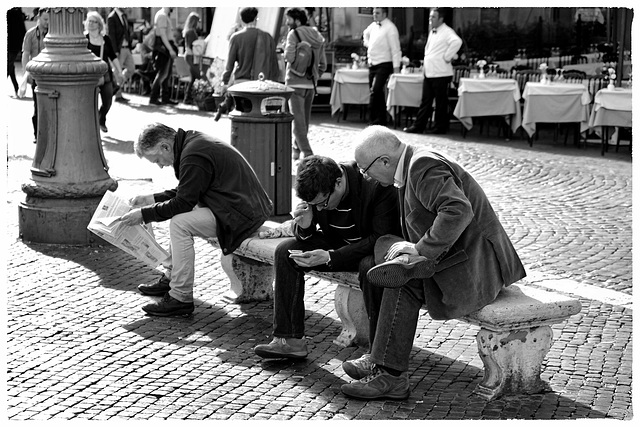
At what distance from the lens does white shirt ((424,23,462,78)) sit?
1403 cm

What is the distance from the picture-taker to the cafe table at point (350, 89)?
51.7ft

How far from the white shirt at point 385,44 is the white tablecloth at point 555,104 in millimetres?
2258

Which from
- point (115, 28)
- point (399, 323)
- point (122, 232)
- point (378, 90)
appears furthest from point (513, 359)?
point (115, 28)

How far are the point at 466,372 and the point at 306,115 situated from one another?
7038mm

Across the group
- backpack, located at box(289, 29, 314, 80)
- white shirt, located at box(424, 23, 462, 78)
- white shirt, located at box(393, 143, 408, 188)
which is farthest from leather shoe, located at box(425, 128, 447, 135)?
white shirt, located at box(393, 143, 408, 188)

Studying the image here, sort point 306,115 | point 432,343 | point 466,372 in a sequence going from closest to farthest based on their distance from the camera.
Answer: point 466,372
point 432,343
point 306,115

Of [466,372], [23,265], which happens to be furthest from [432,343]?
[23,265]

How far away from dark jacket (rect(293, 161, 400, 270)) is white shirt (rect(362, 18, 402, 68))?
10097 mm

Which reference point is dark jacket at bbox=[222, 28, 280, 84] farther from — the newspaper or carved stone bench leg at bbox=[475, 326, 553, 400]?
carved stone bench leg at bbox=[475, 326, 553, 400]

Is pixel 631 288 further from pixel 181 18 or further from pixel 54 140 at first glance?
pixel 181 18

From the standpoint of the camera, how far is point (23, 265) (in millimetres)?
6980

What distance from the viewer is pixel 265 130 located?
7.98m

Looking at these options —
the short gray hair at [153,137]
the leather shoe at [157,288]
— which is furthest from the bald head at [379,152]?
the leather shoe at [157,288]

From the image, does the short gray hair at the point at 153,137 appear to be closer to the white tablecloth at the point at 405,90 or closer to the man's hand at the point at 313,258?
the man's hand at the point at 313,258
